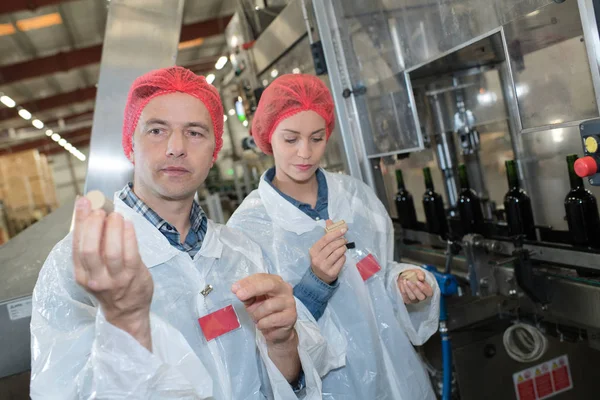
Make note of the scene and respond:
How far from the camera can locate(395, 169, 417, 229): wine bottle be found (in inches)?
90.1

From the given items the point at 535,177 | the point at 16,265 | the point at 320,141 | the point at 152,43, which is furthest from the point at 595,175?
the point at 152,43

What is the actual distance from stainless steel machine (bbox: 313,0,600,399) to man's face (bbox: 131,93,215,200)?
0.71 metres

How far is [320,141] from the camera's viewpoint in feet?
4.91

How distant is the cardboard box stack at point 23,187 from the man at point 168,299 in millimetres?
10038

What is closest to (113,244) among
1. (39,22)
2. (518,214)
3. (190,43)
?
(518,214)

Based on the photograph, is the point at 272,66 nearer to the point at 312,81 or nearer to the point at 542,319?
the point at 312,81

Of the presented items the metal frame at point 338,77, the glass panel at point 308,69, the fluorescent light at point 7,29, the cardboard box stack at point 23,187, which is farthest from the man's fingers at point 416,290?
the cardboard box stack at point 23,187

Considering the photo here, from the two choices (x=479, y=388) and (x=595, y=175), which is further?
(x=479, y=388)

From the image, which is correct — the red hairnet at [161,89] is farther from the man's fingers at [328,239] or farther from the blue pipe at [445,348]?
the blue pipe at [445,348]

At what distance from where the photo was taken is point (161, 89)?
1.05m

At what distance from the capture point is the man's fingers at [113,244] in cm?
64

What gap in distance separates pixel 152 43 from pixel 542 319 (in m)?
1.82

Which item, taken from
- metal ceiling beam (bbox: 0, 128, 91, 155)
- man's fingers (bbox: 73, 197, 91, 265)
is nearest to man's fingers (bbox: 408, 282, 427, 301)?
man's fingers (bbox: 73, 197, 91, 265)

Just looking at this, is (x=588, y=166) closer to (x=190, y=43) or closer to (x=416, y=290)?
(x=416, y=290)
